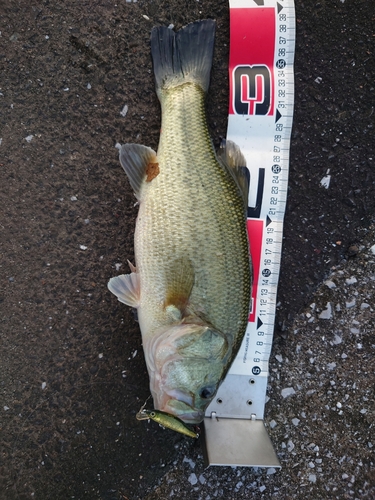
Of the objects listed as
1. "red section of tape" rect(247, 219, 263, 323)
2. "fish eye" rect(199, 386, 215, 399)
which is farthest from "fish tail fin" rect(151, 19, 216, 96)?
"fish eye" rect(199, 386, 215, 399)

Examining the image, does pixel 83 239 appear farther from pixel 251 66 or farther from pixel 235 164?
pixel 251 66

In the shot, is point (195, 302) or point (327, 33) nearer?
point (195, 302)

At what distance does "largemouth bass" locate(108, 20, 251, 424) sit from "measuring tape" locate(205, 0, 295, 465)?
1.00ft

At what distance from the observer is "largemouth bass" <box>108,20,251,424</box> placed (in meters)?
1.86

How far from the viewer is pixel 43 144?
7.73ft

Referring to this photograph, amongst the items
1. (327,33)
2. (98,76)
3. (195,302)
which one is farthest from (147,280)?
(327,33)

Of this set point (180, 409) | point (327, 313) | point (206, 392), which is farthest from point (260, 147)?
point (180, 409)

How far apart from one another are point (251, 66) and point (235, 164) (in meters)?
0.70

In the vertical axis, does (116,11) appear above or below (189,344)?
above

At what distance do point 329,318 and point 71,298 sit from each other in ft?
5.28

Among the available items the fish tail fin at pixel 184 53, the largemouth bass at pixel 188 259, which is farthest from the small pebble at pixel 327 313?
the fish tail fin at pixel 184 53

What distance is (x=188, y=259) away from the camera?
6.46 ft

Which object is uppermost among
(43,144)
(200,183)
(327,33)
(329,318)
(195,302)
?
(327,33)

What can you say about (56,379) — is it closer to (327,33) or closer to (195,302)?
(195,302)
